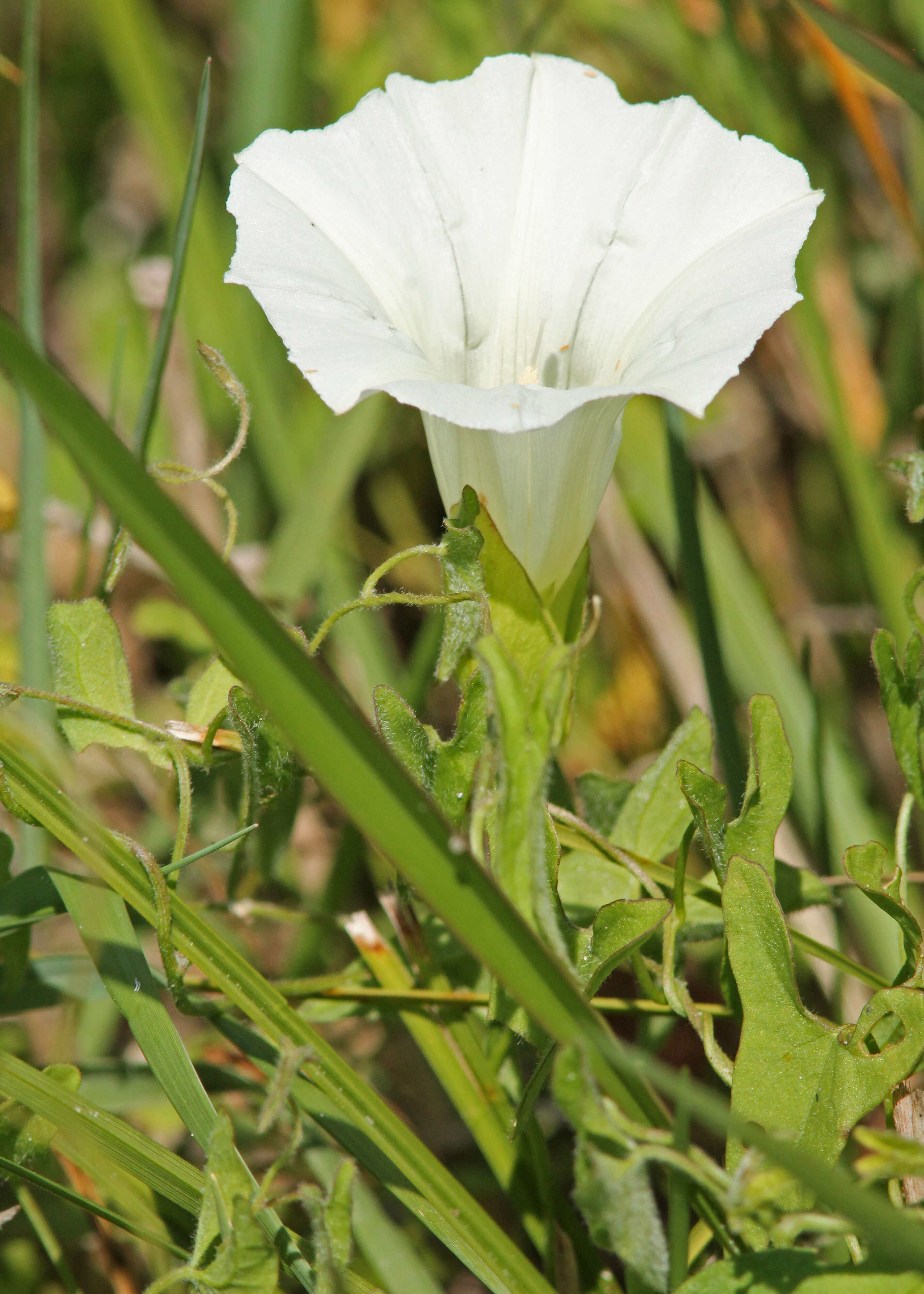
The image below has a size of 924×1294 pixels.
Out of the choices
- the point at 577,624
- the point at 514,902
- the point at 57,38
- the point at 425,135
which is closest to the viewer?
the point at 514,902

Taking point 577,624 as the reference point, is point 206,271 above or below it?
above

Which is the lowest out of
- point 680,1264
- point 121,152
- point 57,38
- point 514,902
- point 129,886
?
point 680,1264

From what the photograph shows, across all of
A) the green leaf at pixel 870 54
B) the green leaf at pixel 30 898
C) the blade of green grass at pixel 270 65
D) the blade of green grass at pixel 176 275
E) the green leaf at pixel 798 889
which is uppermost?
the blade of green grass at pixel 270 65

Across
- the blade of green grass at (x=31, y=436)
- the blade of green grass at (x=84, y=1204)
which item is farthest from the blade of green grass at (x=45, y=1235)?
the blade of green grass at (x=31, y=436)

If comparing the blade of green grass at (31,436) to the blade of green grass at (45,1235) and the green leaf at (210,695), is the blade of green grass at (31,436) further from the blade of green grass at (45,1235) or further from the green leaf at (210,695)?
the blade of green grass at (45,1235)

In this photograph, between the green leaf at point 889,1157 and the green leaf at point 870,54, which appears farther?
the green leaf at point 870,54

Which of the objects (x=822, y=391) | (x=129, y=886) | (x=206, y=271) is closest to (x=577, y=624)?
(x=129, y=886)

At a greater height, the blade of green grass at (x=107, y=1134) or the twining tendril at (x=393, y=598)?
the twining tendril at (x=393, y=598)

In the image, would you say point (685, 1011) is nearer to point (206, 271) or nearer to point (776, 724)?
point (776, 724)
